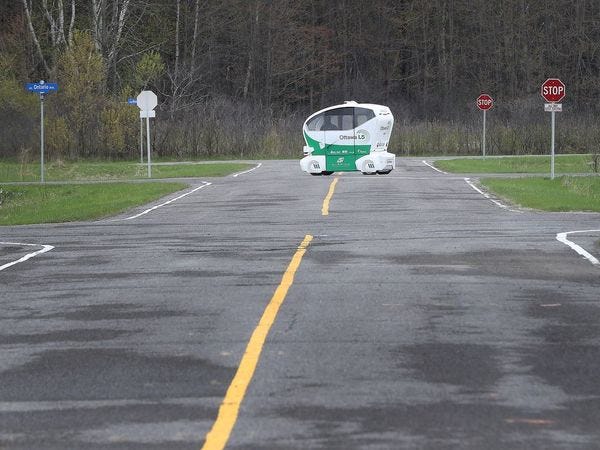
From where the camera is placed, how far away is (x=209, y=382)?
9.27m

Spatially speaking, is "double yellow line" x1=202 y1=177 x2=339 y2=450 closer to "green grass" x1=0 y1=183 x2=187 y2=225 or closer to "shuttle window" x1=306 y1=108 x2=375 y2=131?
"green grass" x1=0 y1=183 x2=187 y2=225

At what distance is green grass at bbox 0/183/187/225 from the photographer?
2909 cm

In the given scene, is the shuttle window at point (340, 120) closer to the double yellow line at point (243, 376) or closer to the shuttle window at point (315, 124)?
the shuttle window at point (315, 124)

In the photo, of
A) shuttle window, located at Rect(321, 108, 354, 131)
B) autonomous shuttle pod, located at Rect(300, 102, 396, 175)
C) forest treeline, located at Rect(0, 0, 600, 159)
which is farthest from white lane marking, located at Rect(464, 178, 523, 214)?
forest treeline, located at Rect(0, 0, 600, 159)

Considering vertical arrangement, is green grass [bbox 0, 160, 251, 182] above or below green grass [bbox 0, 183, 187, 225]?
above

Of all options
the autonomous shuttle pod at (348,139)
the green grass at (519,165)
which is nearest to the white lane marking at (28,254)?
the autonomous shuttle pod at (348,139)

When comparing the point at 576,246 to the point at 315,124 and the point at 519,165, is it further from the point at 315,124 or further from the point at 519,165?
the point at 519,165

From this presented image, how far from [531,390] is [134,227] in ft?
50.9

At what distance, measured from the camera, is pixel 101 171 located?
50156 millimetres

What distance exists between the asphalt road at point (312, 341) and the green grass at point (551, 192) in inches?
287

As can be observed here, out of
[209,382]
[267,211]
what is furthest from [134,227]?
[209,382]

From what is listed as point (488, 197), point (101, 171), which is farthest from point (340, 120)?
point (101, 171)

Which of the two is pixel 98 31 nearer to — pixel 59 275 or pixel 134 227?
pixel 134 227

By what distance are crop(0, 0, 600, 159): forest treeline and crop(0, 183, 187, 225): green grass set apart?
15.6 metres
